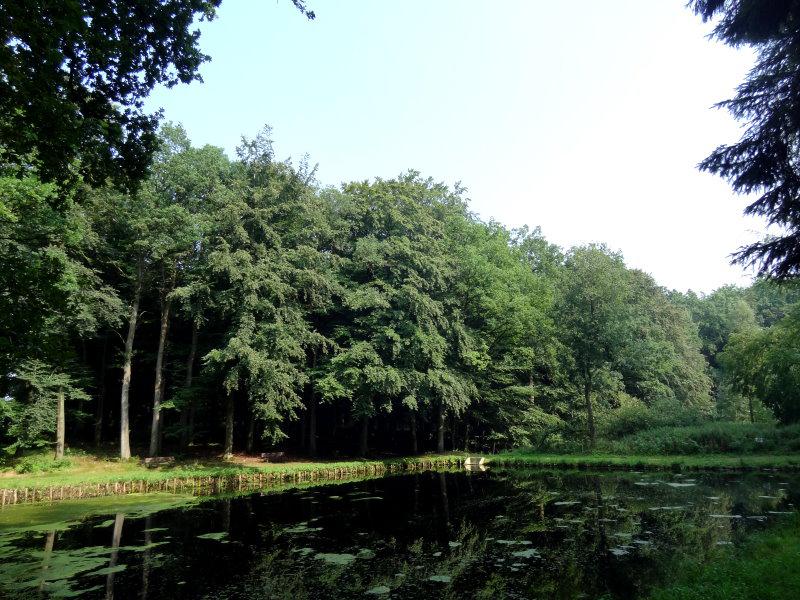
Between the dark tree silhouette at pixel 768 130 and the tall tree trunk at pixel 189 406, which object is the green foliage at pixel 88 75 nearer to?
the dark tree silhouette at pixel 768 130

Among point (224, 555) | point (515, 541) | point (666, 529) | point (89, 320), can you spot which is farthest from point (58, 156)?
point (89, 320)

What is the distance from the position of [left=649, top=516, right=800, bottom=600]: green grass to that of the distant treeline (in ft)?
72.4

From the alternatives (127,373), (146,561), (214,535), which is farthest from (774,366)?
(127,373)

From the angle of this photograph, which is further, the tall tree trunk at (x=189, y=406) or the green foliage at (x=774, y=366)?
the tall tree trunk at (x=189, y=406)

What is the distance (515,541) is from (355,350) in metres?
20.3

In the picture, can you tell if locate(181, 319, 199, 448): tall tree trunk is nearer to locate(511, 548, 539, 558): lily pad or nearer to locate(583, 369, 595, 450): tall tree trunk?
locate(511, 548, 539, 558): lily pad

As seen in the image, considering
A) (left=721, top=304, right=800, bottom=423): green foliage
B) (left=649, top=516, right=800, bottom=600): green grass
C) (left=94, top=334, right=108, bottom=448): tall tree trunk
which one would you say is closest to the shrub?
(left=94, top=334, right=108, bottom=448): tall tree trunk

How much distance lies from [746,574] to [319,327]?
105 feet

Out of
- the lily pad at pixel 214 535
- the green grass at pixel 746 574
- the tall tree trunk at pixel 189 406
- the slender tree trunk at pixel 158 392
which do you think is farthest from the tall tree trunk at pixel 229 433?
the green grass at pixel 746 574

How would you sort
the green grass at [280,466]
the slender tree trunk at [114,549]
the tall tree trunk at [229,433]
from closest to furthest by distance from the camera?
the slender tree trunk at [114,549]
the green grass at [280,466]
the tall tree trunk at [229,433]

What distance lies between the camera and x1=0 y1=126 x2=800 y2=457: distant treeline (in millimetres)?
28141

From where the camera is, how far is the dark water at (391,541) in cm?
954

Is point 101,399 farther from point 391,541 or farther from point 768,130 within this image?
point 768,130

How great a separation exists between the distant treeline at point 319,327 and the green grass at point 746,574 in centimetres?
2206
